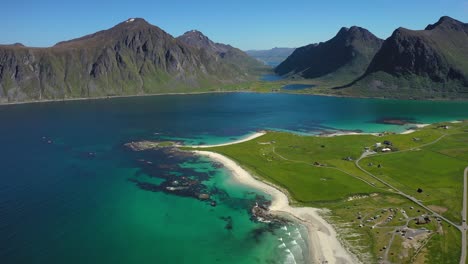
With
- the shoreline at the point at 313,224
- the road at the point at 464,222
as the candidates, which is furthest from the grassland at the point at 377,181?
the shoreline at the point at 313,224

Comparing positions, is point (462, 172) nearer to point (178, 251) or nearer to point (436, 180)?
point (436, 180)

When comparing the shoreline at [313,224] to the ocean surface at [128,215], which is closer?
the shoreline at [313,224]

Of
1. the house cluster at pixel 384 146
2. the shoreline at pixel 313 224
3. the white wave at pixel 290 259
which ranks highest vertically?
the house cluster at pixel 384 146

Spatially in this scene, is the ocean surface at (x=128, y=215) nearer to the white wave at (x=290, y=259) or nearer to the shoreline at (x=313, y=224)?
the white wave at (x=290, y=259)

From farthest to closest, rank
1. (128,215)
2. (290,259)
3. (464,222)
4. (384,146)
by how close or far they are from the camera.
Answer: (384,146) → (128,215) → (464,222) → (290,259)

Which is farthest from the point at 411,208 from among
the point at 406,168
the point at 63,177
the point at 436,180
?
the point at 63,177

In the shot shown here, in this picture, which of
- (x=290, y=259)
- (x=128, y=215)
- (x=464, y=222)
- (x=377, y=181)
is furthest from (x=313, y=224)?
(x=128, y=215)

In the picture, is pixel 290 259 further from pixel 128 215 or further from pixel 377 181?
pixel 377 181
